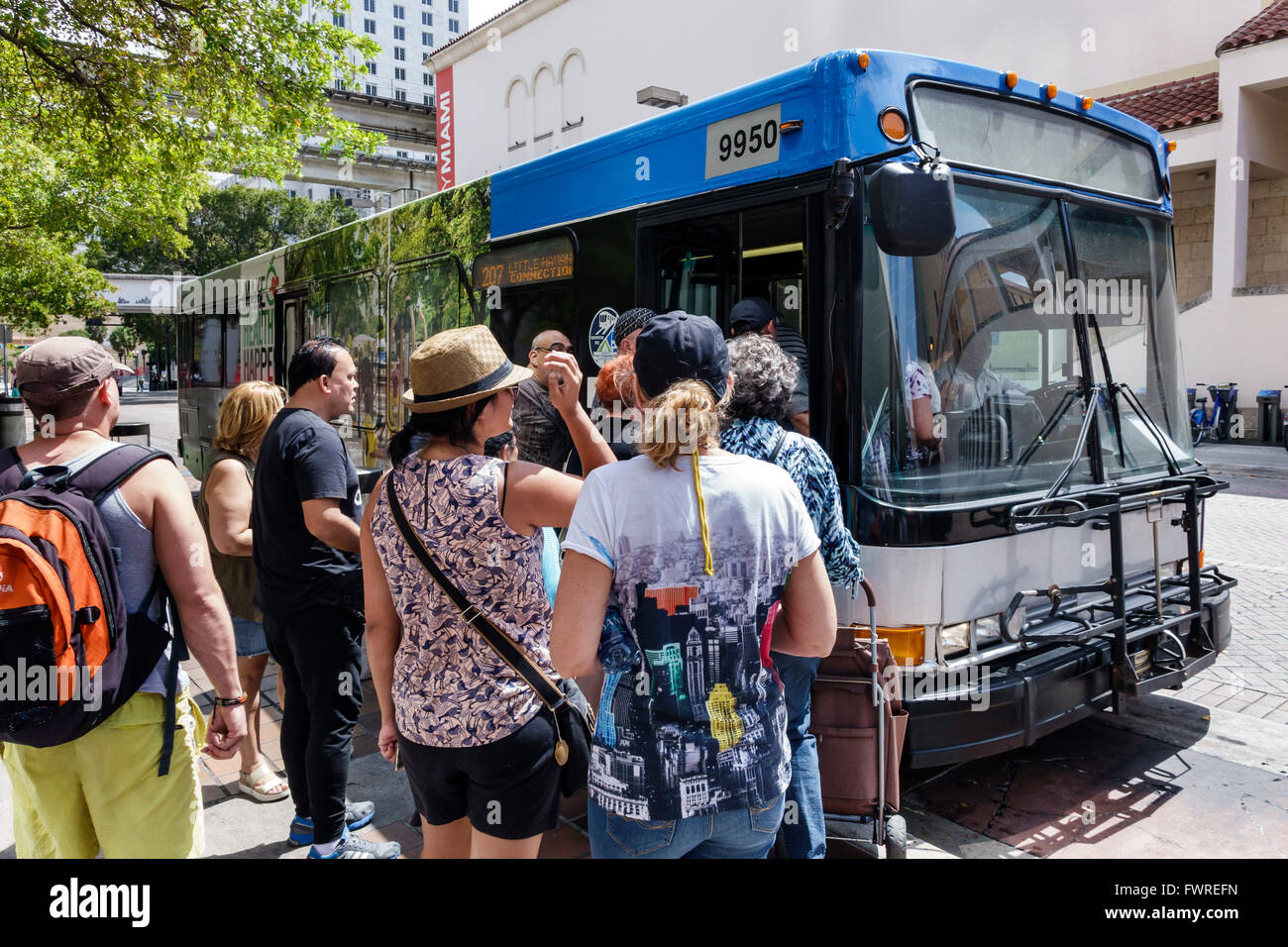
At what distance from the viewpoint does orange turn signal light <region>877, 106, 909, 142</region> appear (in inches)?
146

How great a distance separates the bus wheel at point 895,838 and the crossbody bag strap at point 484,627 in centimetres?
149

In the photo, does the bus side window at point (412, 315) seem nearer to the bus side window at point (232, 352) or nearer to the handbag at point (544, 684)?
the handbag at point (544, 684)

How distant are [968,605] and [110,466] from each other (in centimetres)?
299

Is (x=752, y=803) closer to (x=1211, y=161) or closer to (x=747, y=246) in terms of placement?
(x=747, y=246)

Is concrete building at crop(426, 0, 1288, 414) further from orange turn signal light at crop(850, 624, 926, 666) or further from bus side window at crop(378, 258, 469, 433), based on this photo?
orange turn signal light at crop(850, 624, 926, 666)

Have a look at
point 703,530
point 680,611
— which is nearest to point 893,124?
point 703,530

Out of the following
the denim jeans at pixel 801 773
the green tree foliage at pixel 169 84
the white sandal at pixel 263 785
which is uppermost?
the green tree foliage at pixel 169 84

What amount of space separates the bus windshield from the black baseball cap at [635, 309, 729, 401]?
1608mm

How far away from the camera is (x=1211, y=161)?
59.1ft

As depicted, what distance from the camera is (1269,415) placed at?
18.0m

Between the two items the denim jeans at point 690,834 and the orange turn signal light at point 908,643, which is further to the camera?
the orange turn signal light at point 908,643

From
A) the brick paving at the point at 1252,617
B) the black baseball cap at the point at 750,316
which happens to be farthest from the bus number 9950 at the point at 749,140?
the brick paving at the point at 1252,617

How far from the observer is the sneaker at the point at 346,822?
142 inches

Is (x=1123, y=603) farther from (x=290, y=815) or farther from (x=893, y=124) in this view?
(x=290, y=815)
